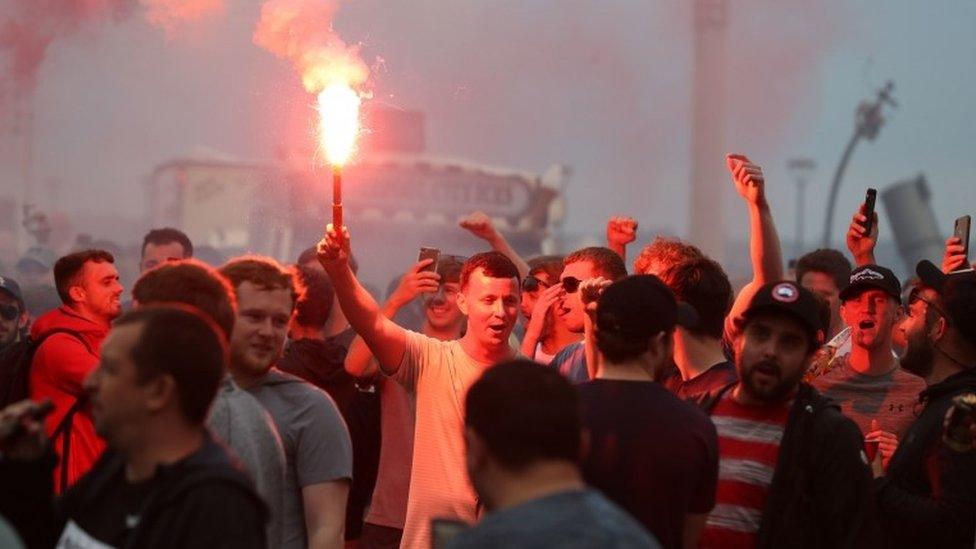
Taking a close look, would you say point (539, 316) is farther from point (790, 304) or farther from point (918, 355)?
point (790, 304)

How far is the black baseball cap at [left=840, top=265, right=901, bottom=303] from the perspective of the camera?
6.06 metres

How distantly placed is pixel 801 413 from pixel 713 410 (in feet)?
1.10

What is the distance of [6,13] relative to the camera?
13047 mm

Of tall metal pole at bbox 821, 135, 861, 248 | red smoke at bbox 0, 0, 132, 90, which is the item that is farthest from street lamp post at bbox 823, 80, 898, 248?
red smoke at bbox 0, 0, 132, 90

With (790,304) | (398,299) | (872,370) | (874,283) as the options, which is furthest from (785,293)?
(398,299)

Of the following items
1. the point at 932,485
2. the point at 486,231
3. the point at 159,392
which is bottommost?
the point at 932,485

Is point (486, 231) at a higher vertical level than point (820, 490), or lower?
higher

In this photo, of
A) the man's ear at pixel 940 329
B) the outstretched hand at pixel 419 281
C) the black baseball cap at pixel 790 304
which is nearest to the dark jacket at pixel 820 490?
the black baseball cap at pixel 790 304

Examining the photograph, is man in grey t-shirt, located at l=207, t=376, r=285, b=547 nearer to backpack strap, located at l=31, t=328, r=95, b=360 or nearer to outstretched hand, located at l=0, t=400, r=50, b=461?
outstretched hand, located at l=0, t=400, r=50, b=461

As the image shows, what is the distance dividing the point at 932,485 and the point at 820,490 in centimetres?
65

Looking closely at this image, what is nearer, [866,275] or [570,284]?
[866,275]

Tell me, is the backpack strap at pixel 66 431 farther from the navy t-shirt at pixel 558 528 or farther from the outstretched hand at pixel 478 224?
the outstretched hand at pixel 478 224

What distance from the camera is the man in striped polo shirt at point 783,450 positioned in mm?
4367

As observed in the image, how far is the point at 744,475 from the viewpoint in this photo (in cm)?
453
